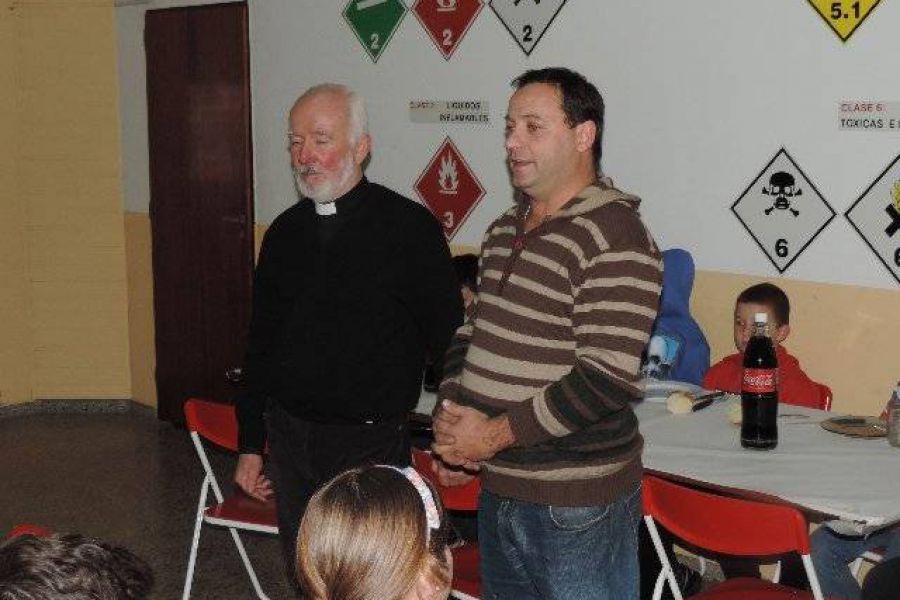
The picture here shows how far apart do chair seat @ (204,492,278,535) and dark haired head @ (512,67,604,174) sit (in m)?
1.73

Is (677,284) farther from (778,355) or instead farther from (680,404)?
(680,404)

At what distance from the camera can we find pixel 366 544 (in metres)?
1.51

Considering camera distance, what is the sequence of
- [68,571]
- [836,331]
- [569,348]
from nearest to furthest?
[68,571] → [569,348] → [836,331]

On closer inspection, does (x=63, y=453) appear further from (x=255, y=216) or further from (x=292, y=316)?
(x=292, y=316)

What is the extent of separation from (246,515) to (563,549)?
159cm

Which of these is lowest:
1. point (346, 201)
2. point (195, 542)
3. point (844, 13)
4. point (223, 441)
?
point (195, 542)

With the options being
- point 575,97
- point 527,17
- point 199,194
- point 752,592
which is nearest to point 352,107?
point 575,97

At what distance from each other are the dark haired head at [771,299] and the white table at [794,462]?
532 mm

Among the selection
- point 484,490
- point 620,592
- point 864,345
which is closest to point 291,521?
point 484,490

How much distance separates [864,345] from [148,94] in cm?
421

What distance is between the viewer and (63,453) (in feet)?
20.6

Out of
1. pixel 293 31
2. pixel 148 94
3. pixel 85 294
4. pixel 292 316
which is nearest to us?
pixel 292 316

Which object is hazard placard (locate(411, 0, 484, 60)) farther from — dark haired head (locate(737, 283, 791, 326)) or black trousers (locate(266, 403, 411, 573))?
black trousers (locate(266, 403, 411, 573))

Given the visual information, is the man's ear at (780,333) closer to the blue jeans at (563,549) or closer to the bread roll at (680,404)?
the bread roll at (680,404)
